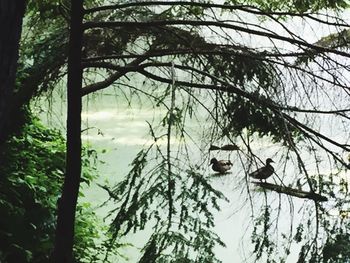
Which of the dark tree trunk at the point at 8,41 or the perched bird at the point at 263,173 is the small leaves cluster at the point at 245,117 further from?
the dark tree trunk at the point at 8,41

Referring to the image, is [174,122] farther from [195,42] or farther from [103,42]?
[103,42]

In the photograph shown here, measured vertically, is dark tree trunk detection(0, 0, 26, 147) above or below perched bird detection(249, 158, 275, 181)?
above

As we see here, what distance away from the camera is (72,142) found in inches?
52.7

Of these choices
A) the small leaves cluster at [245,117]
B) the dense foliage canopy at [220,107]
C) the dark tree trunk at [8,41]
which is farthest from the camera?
the small leaves cluster at [245,117]

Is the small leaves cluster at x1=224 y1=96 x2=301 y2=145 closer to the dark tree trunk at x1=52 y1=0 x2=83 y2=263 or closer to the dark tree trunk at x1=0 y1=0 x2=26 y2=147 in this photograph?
the dark tree trunk at x1=52 y1=0 x2=83 y2=263

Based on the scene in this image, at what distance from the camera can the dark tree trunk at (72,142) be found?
131 cm

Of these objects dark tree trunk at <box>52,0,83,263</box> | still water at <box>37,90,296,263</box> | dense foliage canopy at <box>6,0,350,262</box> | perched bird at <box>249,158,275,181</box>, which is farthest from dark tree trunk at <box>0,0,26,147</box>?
still water at <box>37,90,296,263</box>

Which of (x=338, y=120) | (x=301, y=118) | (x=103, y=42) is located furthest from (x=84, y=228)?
(x=338, y=120)

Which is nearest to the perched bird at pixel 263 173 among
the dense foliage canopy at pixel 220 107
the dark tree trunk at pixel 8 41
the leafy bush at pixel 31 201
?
the dense foliage canopy at pixel 220 107

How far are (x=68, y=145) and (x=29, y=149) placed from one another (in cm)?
124

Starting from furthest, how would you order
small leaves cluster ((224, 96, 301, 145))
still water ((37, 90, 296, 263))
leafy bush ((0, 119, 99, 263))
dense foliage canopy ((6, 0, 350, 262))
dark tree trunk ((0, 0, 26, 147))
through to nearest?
still water ((37, 90, 296, 263)) → leafy bush ((0, 119, 99, 263)) → small leaves cluster ((224, 96, 301, 145)) → dense foliage canopy ((6, 0, 350, 262)) → dark tree trunk ((0, 0, 26, 147))

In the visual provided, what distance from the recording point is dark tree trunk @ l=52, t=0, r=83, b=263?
1312mm

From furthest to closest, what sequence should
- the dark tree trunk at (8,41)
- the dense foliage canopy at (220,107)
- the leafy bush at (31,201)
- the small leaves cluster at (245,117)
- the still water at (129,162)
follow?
1. the still water at (129,162)
2. the leafy bush at (31,201)
3. the small leaves cluster at (245,117)
4. the dense foliage canopy at (220,107)
5. the dark tree trunk at (8,41)

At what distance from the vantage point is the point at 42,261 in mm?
2146
